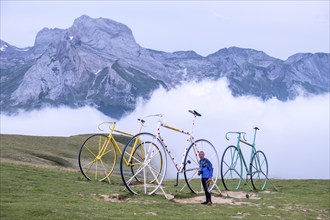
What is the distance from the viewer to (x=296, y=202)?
3788cm

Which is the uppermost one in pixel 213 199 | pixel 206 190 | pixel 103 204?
pixel 206 190

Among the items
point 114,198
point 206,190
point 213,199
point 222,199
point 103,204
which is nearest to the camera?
point 103,204

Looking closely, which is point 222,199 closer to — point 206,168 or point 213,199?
point 213,199

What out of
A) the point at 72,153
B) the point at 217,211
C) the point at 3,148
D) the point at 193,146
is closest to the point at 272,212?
the point at 217,211

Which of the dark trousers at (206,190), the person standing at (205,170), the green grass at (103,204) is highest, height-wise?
the person standing at (205,170)

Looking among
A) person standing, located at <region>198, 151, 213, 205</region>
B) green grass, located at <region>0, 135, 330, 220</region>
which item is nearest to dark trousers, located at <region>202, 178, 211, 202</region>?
person standing, located at <region>198, 151, 213, 205</region>

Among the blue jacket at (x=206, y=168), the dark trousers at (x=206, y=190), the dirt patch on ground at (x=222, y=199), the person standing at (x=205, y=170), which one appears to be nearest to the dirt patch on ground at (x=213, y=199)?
the dirt patch on ground at (x=222, y=199)

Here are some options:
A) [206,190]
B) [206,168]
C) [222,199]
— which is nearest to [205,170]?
[206,168]

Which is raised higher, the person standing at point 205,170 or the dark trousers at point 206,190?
the person standing at point 205,170

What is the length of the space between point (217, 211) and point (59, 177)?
18.7 metres

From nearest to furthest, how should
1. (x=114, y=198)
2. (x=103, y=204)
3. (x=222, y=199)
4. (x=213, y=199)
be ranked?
(x=103, y=204)
(x=114, y=198)
(x=213, y=199)
(x=222, y=199)

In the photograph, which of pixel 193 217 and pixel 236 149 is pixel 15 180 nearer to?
pixel 193 217

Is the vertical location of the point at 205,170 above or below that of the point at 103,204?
above

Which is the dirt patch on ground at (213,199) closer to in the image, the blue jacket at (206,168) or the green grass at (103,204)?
the green grass at (103,204)
